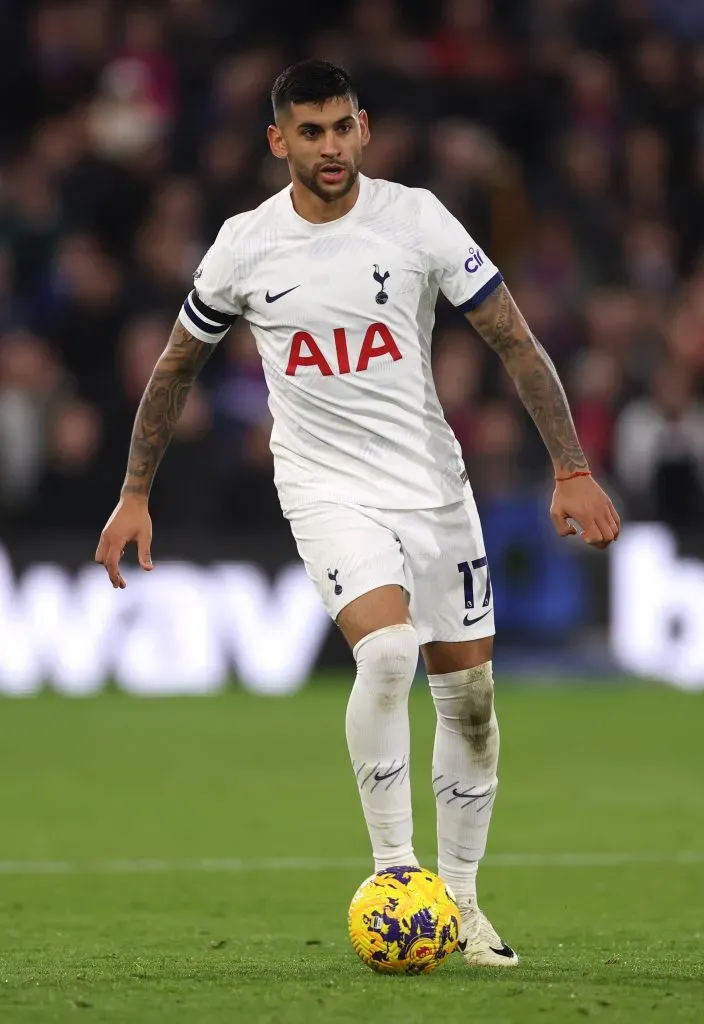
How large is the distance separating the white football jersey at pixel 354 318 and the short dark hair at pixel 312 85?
31 cm

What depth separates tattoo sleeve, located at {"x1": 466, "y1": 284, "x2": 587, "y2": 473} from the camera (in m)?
5.34

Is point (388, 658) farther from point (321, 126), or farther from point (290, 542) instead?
point (290, 542)

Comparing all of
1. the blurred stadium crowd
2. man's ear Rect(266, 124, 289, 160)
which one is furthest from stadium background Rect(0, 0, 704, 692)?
man's ear Rect(266, 124, 289, 160)

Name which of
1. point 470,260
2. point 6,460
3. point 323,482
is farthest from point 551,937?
point 6,460

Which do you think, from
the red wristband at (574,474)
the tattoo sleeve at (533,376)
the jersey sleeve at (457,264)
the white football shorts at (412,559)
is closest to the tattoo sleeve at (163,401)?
the white football shorts at (412,559)

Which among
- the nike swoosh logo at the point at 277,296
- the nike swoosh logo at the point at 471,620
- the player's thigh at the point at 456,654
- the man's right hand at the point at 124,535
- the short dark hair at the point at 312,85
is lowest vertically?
the player's thigh at the point at 456,654

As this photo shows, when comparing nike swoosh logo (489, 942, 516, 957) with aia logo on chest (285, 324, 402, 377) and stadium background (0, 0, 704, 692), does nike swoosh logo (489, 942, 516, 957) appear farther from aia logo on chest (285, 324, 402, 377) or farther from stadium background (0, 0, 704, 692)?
stadium background (0, 0, 704, 692)

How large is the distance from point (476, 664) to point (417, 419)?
0.70 m

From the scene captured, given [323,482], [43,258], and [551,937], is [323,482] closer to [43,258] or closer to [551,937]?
[551,937]

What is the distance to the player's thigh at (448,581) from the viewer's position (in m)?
5.38

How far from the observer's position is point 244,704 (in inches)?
507

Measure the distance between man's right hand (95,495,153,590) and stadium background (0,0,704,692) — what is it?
757 cm

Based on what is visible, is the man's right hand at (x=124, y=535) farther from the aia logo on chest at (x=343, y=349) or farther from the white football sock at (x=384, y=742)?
the white football sock at (x=384, y=742)

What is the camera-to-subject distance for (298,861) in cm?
768
